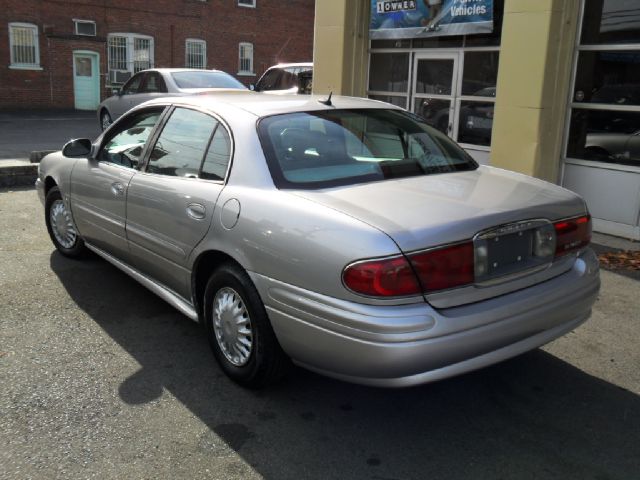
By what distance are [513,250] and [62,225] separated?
165 inches

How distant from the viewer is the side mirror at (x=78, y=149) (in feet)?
16.7

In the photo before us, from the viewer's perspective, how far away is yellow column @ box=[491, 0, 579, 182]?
729cm

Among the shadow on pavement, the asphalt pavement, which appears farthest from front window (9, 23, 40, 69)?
the shadow on pavement

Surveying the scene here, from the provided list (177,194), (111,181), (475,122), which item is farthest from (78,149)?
(475,122)

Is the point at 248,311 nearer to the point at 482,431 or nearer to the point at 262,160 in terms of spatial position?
the point at 262,160

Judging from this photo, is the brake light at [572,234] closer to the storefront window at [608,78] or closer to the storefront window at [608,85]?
the storefront window at [608,85]

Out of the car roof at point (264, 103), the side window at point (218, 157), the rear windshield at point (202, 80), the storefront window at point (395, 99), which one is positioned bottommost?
the side window at point (218, 157)

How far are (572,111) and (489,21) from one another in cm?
171

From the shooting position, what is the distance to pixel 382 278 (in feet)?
9.09

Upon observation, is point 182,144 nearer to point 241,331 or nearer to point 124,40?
point 241,331

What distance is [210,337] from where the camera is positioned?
12.4 feet

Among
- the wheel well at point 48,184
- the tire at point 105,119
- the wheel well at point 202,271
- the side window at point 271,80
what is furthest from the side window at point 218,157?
the tire at point 105,119

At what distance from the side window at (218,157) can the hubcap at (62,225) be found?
2.20m

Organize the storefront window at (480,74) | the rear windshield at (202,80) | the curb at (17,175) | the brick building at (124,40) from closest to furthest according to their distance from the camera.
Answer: the storefront window at (480,74), the curb at (17,175), the rear windshield at (202,80), the brick building at (124,40)
